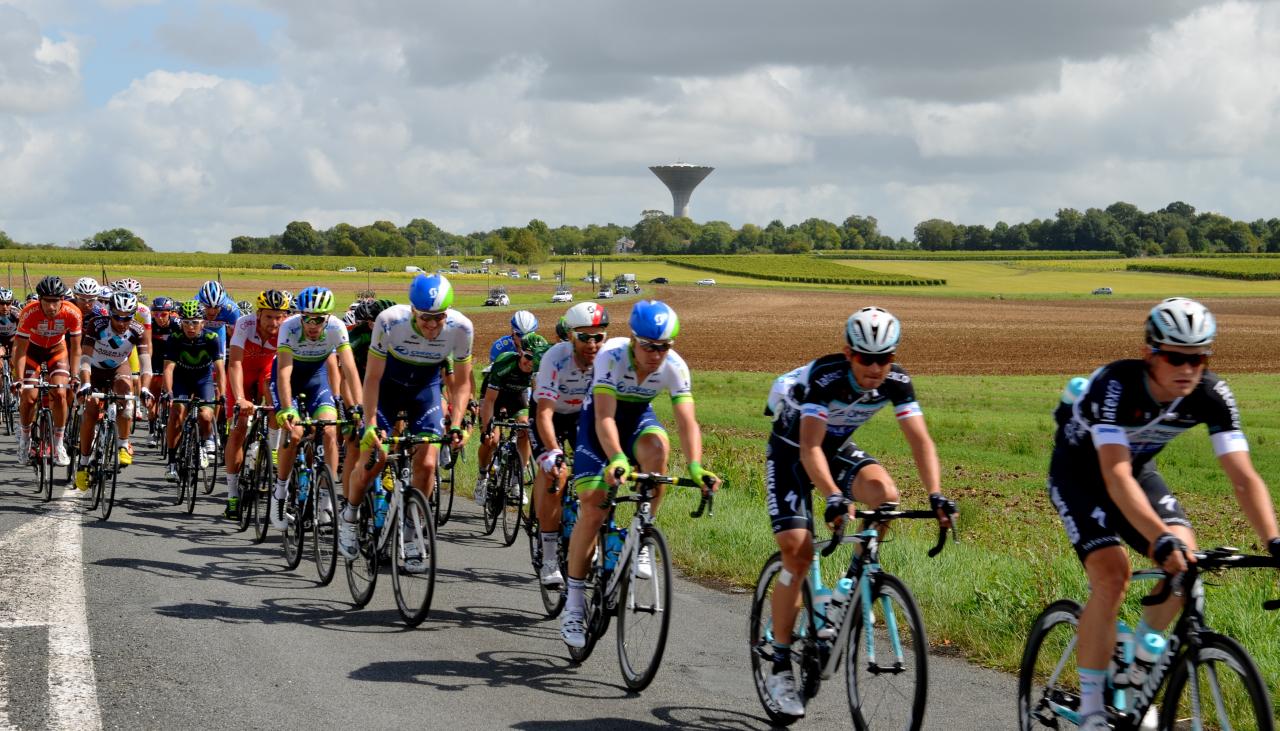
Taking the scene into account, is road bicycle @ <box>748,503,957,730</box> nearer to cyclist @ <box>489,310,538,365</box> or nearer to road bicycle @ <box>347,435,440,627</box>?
road bicycle @ <box>347,435,440,627</box>

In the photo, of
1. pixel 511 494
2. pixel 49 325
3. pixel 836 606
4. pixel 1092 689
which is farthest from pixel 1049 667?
pixel 49 325

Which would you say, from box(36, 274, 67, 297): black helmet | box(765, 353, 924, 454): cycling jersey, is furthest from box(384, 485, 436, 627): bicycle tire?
box(36, 274, 67, 297): black helmet

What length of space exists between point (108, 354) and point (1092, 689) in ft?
38.6

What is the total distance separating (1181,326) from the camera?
4.83m

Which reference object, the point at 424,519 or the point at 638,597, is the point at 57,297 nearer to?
the point at 424,519

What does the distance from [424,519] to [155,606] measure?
6.93ft

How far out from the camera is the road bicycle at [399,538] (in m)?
8.27

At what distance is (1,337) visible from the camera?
65.4 feet

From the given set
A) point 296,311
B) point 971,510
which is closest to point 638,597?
point 296,311

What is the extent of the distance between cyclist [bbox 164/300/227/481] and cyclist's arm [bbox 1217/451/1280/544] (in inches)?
454

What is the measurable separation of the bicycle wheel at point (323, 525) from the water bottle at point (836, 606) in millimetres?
4857

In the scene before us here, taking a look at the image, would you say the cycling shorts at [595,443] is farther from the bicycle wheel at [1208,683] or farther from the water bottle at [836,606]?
the bicycle wheel at [1208,683]

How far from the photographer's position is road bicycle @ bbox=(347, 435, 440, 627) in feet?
27.1

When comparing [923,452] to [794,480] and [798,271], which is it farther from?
[798,271]
